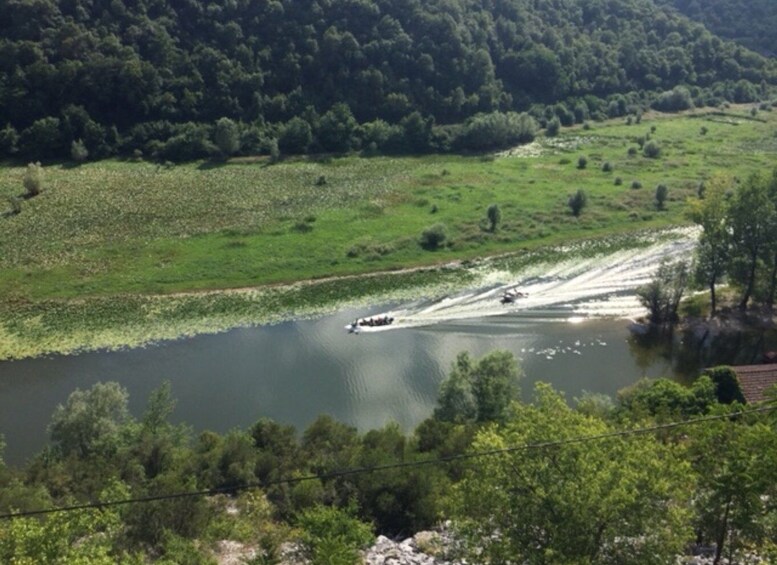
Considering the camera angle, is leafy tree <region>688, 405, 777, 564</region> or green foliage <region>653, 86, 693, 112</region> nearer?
leafy tree <region>688, 405, 777, 564</region>

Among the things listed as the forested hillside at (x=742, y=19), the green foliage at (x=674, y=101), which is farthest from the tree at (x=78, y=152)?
the forested hillside at (x=742, y=19)

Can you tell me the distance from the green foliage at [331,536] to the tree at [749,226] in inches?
1501

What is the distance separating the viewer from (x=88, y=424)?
32.2 m

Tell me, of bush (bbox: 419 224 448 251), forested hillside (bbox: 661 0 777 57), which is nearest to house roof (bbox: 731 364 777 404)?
bush (bbox: 419 224 448 251)

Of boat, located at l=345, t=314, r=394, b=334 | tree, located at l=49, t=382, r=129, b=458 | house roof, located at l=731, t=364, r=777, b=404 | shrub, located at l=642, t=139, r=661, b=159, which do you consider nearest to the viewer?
tree, located at l=49, t=382, r=129, b=458

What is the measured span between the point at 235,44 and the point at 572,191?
169ft

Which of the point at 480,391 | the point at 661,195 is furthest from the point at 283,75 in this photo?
the point at 480,391

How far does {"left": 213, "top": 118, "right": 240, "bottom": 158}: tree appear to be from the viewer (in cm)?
8669

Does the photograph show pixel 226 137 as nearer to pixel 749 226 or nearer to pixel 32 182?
pixel 32 182

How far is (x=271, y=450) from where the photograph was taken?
30.3 metres

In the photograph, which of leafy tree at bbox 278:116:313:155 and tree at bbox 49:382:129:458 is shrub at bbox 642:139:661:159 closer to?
leafy tree at bbox 278:116:313:155

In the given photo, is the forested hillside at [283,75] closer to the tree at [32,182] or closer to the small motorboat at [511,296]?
the tree at [32,182]

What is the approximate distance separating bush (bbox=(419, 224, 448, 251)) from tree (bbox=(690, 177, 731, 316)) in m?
20.9

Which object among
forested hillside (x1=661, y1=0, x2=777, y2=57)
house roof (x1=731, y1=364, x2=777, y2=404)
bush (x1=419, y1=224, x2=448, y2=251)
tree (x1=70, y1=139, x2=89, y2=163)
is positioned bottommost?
house roof (x1=731, y1=364, x2=777, y2=404)
